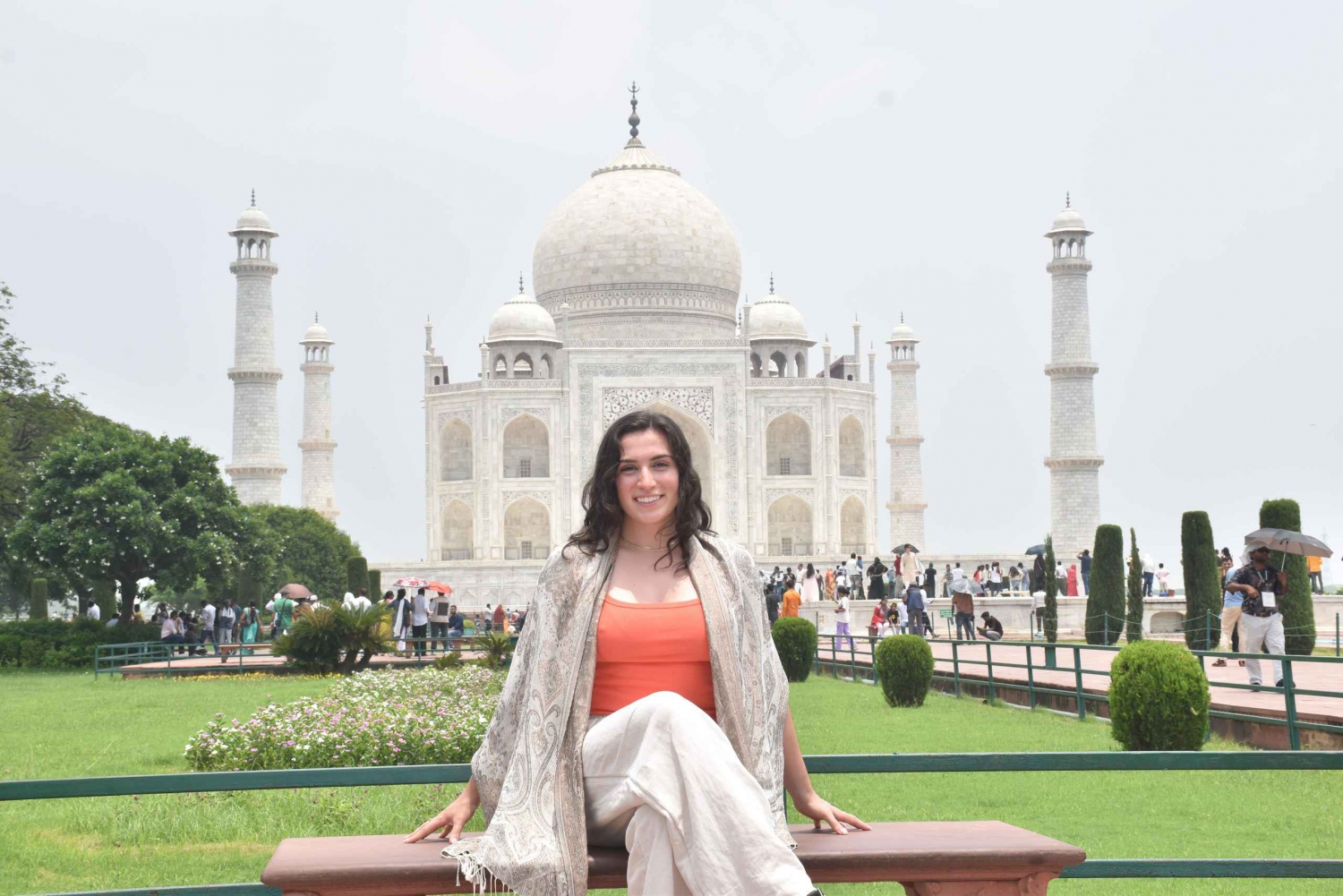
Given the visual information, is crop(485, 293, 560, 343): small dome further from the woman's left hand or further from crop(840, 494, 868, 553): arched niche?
the woman's left hand

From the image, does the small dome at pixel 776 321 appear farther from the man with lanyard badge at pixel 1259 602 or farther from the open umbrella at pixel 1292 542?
the man with lanyard badge at pixel 1259 602

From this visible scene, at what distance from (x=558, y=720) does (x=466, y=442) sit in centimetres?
3337

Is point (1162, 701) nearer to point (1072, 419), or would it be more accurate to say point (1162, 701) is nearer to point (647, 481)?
point (647, 481)

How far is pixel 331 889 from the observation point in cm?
297

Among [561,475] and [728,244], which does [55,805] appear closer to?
[561,475]

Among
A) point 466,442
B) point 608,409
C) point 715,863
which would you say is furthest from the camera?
point 466,442

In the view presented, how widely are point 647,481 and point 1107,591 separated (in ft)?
52.3

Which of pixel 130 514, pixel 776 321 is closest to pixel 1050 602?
pixel 130 514

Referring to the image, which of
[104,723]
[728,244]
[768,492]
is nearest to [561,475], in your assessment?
[768,492]

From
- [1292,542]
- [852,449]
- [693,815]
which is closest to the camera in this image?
[693,815]

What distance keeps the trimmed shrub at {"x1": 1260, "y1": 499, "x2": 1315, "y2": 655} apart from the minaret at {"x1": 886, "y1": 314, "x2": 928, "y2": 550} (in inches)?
813

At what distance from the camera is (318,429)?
1422 inches

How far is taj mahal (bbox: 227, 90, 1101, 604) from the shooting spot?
105 feet

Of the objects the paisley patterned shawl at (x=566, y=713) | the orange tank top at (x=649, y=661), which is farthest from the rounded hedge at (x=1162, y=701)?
the orange tank top at (x=649, y=661)
